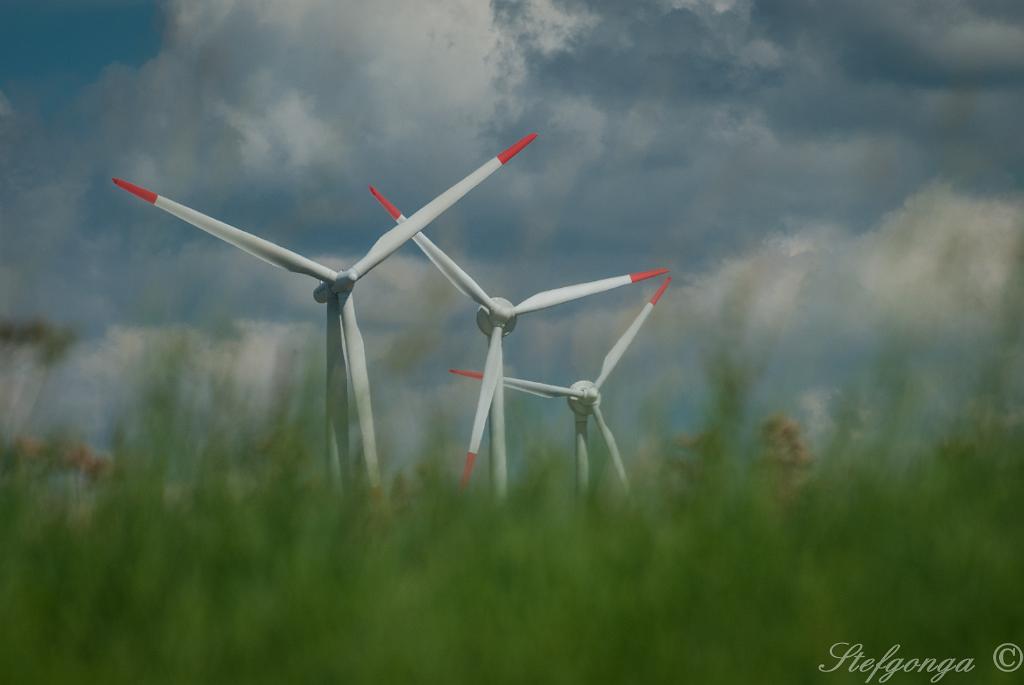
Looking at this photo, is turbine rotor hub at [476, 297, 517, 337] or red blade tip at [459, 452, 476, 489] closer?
red blade tip at [459, 452, 476, 489]

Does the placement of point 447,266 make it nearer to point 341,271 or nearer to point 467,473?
point 341,271

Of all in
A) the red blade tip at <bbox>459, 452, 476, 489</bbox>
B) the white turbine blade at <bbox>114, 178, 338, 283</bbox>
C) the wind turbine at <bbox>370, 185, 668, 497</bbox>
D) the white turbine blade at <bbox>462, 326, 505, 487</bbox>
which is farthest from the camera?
the wind turbine at <bbox>370, 185, 668, 497</bbox>

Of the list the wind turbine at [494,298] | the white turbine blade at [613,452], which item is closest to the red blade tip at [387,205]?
the wind turbine at [494,298]

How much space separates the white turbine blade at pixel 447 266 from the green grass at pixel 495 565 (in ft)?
80.6

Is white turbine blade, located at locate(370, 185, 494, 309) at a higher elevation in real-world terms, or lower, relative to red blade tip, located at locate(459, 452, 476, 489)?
higher

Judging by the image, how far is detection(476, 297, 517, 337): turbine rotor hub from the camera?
118ft

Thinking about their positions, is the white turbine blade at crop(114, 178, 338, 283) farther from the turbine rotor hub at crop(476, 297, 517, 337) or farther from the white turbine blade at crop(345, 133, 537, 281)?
the turbine rotor hub at crop(476, 297, 517, 337)

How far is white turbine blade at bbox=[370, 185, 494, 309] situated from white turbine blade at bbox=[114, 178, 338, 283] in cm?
453

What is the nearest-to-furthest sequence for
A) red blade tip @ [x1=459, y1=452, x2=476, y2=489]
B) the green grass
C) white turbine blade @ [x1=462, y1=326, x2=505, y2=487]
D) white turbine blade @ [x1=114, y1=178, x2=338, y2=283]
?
the green grass < red blade tip @ [x1=459, y1=452, x2=476, y2=489] < white turbine blade @ [x1=114, y1=178, x2=338, y2=283] < white turbine blade @ [x1=462, y1=326, x2=505, y2=487]

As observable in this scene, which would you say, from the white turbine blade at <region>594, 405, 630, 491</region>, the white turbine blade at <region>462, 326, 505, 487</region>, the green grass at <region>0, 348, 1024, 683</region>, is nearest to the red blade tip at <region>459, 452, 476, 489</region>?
the green grass at <region>0, 348, 1024, 683</region>

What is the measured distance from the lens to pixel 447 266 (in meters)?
34.1

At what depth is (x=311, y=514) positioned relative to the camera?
25.3 feet

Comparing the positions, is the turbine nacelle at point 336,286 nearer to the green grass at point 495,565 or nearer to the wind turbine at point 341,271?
the wind turbine at point 341,271

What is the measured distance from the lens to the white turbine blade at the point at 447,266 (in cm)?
3388
